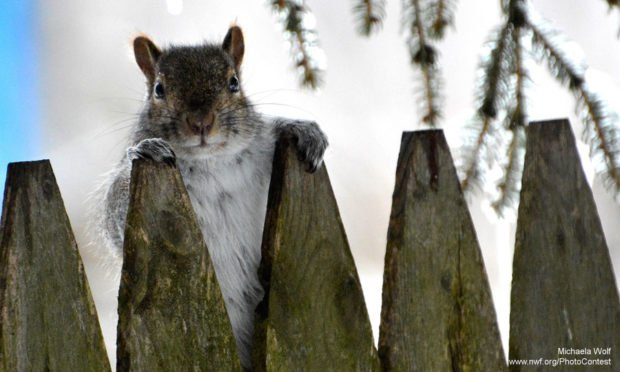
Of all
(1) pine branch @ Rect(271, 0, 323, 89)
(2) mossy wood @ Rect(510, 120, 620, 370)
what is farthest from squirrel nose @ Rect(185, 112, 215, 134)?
(2) mossy wood @ Rect(510, 120, 620, 370)

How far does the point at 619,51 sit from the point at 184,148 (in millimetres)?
1087

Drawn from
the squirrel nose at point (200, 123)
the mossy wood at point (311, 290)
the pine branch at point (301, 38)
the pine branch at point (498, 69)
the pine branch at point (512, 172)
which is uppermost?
the pine branch at point (301, 38)

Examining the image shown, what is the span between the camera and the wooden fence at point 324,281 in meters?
1.00

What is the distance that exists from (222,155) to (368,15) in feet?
1.11

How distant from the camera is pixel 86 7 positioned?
1974mm

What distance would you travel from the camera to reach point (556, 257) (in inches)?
43.7

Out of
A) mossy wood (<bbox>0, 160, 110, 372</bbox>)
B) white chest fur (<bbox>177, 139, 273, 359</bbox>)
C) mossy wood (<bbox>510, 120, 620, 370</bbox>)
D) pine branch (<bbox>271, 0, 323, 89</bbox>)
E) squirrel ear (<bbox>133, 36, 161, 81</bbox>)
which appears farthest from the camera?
squirrel ear (<bbox>133, 36, 161, 81</bbox>)

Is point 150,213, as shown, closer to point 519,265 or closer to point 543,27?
point 519,265

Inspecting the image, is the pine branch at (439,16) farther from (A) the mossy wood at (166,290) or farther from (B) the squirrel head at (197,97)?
(A) the mossy wood at (166,290)

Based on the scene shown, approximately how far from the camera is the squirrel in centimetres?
129

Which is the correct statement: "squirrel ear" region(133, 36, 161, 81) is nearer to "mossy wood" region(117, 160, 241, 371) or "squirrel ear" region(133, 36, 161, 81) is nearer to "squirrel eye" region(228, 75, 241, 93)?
"squirrel eye" region(228, 75, 241, 93)

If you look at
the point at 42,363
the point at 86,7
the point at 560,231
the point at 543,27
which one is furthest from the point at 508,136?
the point at 86,7

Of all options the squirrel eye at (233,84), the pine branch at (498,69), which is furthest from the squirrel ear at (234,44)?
the pine branch at (498,69)

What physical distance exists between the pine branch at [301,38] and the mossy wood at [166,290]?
0.46 m
